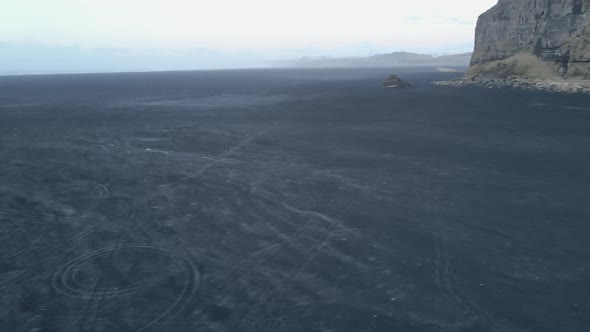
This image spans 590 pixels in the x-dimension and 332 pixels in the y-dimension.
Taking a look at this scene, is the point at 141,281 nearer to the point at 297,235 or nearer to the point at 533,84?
the point at 297,235

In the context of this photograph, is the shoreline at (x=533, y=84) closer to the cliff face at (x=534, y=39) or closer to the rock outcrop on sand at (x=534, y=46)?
the rock outcrop on sand at (x=534, y=46)

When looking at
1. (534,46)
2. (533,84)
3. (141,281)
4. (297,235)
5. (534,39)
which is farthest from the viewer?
(534,39)

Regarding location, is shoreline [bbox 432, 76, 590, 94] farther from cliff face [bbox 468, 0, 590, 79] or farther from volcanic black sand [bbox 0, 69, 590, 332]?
volcanic black sand [bbox 0, 69, 590, 332]

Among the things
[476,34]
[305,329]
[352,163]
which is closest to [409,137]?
[352,163]

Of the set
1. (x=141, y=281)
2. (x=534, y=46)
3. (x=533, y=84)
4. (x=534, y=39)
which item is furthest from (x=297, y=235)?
(x=534, y=39)

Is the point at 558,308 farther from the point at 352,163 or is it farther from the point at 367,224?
the point at 352,163

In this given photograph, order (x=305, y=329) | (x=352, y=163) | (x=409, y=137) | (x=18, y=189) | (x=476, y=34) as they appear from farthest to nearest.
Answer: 1. (x=476, y=34)
2. (x=409, y=137)
3. (x=352, y=163)
4. (x=18, y=189)
5. (x=305, y=329)

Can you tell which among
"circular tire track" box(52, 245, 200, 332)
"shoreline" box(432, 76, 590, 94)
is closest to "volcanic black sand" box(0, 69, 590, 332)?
"circular tire track" box(52, 245, 200, 332)
